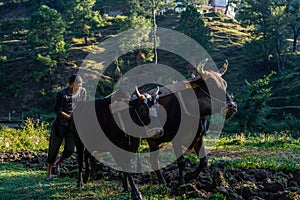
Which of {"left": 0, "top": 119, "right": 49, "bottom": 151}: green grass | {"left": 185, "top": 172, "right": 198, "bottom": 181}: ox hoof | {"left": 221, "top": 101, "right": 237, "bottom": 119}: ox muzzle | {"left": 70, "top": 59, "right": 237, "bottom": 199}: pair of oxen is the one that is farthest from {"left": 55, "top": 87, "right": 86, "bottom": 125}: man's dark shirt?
{"left": 0, "top": 119, "right": 49, "bottom": 151}: green grass

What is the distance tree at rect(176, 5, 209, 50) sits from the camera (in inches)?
1435

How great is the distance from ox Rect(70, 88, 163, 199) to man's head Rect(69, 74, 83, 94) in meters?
0.31

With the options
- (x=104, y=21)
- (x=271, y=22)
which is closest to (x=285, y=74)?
(x=271, y=22)

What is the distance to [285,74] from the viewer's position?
111ft

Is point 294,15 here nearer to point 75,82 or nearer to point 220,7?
point 220,7

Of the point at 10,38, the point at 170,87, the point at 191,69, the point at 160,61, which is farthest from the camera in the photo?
the point at 10,38

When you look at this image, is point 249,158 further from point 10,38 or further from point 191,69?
point 10,38

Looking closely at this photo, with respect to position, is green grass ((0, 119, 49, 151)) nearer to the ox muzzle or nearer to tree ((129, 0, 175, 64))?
the ox muzzle

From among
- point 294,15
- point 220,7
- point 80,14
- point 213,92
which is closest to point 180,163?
point 213,92

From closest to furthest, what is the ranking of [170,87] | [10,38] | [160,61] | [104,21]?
[170,87]
[160,61]
[10,38]
[104,21]

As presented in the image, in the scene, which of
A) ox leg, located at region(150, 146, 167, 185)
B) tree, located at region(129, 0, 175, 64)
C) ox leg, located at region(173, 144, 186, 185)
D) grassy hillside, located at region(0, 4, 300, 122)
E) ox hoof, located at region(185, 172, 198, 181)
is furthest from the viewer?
tree, located at region(129, 0, 175, 64)

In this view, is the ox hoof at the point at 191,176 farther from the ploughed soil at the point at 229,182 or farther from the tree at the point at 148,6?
the tree at the point at 148,6

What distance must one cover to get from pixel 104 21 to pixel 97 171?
43.7m

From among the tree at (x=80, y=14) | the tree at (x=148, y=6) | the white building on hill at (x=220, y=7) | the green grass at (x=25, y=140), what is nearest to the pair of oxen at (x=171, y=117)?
the green grass at (x=25, y=140)
